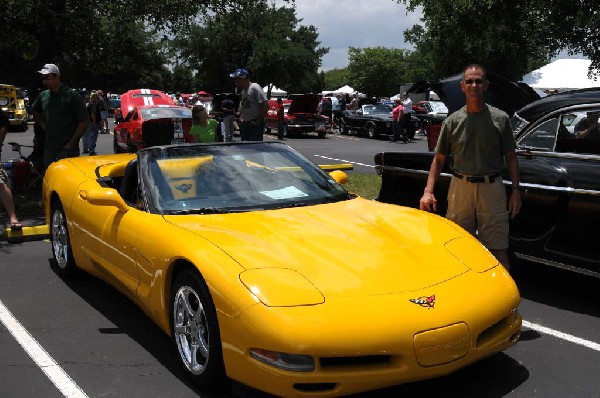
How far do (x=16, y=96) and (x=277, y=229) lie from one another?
27.7 m

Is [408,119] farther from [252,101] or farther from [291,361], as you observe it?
[291,361]

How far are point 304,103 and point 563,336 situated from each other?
73.3ft

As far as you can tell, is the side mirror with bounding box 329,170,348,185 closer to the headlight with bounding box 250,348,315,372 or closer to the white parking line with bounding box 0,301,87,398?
the headlight with bounding box 250,348,315,372

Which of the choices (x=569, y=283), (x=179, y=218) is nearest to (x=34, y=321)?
(x=179, y=218)

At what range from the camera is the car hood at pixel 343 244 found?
335cm

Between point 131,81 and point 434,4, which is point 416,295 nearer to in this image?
point 434,4

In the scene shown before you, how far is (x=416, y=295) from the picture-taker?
3238mm

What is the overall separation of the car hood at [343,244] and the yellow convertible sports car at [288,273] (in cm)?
1

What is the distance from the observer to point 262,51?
2336 inches

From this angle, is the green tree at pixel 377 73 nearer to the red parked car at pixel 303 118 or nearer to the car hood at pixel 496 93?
the red parked car at pixel 303 118

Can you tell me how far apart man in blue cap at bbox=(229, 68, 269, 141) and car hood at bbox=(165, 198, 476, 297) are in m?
5.60

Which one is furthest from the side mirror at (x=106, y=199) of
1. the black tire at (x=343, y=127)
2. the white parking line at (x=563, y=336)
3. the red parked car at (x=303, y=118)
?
the black tire at (x=343, y=127)

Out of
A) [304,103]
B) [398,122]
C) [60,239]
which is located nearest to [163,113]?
[304,103]

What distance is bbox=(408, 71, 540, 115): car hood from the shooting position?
649 cm
